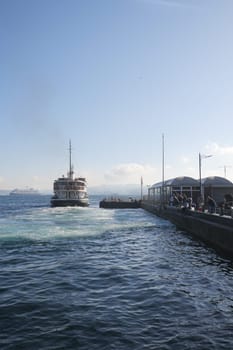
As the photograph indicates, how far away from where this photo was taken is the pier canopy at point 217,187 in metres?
53.1

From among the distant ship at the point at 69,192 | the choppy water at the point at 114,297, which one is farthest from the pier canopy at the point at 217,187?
the distant ship at the point at 69,192

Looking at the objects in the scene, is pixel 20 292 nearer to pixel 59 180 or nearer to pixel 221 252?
pixel 221 252

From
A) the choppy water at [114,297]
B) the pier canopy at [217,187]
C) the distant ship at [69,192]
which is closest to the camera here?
the choppy water at [114,297]

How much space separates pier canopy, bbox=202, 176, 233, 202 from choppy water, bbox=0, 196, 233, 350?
95.9 feet

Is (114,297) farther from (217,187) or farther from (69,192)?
(69,192)

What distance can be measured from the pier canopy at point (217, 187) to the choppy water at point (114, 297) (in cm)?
2923

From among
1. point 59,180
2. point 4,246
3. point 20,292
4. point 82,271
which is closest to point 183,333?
point 20,292

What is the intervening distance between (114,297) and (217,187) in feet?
140

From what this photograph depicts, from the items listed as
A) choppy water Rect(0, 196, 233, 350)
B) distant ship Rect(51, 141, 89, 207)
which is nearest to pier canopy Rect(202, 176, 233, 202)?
choppy water Rect(0, 196, 233, 350)

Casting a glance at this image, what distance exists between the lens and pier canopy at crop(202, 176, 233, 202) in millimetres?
53094

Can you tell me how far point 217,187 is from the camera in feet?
176

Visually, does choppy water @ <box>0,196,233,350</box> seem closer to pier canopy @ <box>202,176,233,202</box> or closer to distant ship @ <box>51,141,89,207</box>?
pier canopy @ <box>202,176,233,202</box>

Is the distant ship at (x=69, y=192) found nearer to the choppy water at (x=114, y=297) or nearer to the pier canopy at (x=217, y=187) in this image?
the pier canopy at (x=217, y=187)

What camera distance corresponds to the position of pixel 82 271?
1767 cm
